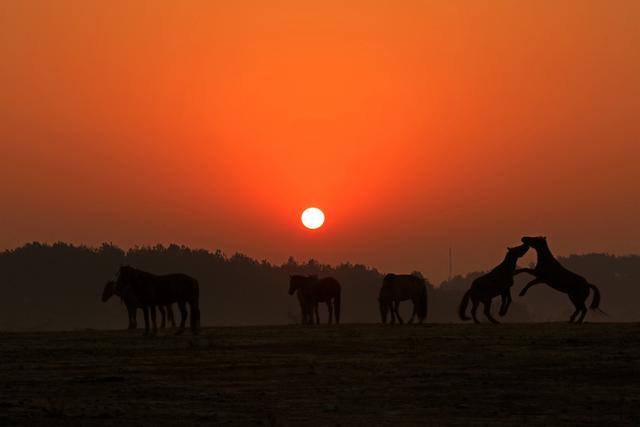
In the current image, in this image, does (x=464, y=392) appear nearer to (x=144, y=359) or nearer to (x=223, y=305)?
(x=144, y=359)

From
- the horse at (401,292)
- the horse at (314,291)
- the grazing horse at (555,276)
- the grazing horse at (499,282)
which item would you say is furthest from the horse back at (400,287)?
the grazing horse at (555,276)

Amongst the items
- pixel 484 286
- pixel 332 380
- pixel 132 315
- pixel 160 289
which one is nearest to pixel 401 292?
pixel 484 286

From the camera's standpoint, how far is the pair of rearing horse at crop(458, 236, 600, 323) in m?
37.4

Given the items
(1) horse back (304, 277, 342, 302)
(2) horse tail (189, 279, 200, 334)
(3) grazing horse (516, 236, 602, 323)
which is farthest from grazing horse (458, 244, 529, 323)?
(1) horse back (304, 277, 342, 302)

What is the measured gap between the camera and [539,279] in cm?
3741

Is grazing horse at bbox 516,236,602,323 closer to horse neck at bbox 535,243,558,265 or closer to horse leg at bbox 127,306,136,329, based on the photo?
horse neck at bbox 535,243,558,265

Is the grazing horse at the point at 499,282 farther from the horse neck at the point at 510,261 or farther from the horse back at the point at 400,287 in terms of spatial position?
the horse back at the point at 400,287

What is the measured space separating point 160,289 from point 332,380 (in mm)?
15170

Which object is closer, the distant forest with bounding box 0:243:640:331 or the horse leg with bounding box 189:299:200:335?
the horse leg with bounding box 189:299:200:335

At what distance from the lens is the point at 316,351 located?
2819 centimetres

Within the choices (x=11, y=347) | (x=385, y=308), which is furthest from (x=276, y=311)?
(x=11, y=347)

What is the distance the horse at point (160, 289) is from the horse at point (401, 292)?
836 cm

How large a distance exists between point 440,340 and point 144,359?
21.8 feet

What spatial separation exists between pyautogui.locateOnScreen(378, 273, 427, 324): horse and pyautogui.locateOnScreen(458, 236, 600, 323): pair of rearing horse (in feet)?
16.8
